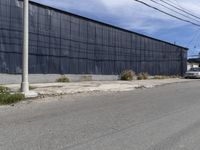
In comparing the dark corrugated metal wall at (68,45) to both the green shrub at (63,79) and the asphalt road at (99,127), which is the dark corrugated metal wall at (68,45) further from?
the asphalt road at (99,127)

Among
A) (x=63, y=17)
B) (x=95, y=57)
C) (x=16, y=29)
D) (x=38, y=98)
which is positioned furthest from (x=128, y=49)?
(x=38, y=98)

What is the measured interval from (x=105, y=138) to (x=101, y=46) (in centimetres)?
2869

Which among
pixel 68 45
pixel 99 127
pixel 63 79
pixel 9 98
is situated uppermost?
pixel 68 45

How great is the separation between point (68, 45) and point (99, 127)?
2193cm

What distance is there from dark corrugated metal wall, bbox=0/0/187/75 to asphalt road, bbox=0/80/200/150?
1074 centimetres

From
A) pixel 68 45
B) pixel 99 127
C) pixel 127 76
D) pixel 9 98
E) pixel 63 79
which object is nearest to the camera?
pixel 99 127

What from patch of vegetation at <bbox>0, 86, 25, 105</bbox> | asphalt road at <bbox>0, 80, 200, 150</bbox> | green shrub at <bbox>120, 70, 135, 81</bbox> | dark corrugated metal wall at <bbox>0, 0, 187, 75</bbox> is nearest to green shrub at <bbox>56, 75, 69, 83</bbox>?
dark corrugated metal wall at <bbox>0, 0, 187, 75</bbox>

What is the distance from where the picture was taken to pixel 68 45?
32.0 m

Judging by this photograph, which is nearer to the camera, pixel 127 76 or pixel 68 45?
pixel 68 45

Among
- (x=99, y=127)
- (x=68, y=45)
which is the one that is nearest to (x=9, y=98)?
(x=99, y=127)

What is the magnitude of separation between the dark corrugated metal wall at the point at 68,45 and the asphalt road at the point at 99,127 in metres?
10.7

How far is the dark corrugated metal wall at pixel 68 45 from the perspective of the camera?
85.0ft

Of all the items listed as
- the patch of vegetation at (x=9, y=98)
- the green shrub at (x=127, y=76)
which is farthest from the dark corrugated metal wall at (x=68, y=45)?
the patch of vegetation at (x=9, y=98)

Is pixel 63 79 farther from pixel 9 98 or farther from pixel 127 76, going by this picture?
pixel 9 98
